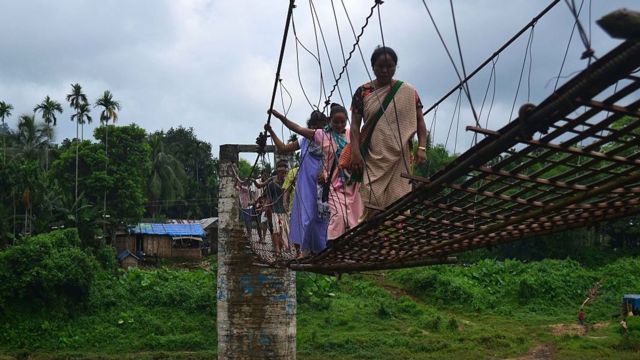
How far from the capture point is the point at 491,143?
1.89 m

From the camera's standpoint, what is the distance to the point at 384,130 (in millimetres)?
2883

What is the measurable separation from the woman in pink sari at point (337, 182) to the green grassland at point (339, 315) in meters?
7.45

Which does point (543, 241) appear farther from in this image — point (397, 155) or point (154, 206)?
point (397, 155)

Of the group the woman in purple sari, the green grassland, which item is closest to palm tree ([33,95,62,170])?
the green grassland

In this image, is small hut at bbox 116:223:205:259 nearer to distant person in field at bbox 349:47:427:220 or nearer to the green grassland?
the green grassland

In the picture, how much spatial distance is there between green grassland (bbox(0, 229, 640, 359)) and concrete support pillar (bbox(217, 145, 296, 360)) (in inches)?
142

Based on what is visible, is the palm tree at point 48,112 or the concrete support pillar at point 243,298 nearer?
the concrete support pillar at point 243,298

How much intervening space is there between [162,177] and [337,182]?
24.1 metres

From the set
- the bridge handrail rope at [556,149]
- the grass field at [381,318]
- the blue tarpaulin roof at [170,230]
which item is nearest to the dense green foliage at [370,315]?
the grass field at [381,318]

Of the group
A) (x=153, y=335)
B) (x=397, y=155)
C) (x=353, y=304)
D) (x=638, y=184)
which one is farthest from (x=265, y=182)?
(x=353, y=304)

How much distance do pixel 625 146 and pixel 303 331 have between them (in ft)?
35.0

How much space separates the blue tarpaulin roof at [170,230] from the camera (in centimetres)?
2397

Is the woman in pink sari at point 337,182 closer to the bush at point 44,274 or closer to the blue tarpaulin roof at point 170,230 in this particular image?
the bush at point 44,274

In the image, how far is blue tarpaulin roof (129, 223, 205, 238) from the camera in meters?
24.0
